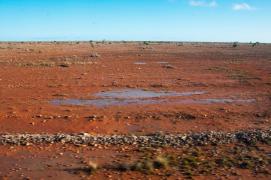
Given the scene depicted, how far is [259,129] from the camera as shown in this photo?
1580 cm

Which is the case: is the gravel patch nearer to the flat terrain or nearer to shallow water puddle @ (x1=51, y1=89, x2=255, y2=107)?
the flat terrain

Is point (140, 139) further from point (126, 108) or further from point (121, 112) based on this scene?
point (126, 108)

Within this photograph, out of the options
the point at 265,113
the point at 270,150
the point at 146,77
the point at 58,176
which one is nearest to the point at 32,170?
the point at 58,176

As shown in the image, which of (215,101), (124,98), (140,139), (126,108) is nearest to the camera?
(140,139)

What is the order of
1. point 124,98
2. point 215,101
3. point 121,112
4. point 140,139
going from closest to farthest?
point 140,139, point 121,112, point 215,101, point 124,98

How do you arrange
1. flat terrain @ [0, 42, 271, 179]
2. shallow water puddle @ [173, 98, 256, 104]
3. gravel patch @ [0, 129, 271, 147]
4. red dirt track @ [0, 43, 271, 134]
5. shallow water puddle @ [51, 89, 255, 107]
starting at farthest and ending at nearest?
shallow water puddle @ [173, 98, 256, 104], shallow water puddle @ [51, 89, 255, 107], red dirt track @ [0, 43, 271, 134], gravel patch @ [0, 129, 271, 147], flat terrain @ [0, 42, 271, 179]

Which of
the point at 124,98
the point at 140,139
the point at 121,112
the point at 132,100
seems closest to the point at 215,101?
the point at 132,100

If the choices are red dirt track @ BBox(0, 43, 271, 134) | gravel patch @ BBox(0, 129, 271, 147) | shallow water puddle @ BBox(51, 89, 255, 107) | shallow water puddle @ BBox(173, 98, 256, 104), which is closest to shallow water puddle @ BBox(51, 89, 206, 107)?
shallow water puddle @ BBox(51, 89, 255, 107)

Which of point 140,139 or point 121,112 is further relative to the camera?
point 121,112

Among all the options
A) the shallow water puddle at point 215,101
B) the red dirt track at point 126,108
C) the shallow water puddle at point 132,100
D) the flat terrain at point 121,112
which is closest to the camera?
the flat terrain at point 121,112

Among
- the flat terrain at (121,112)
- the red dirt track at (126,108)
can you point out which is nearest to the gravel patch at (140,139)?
the flat terrain at (121,112)

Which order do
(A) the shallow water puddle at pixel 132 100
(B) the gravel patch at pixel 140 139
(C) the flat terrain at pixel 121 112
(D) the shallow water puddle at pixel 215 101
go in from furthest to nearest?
(D) the shallow water puddle at pixel 215 101
(A) the shallow water puddle at pixel 132 100
(B) the gravel patch at pixel 140 139
(C) the flat terrain at pixel 121 112

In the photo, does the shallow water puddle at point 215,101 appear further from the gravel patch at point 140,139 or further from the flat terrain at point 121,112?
the gravel patch at point 140,139

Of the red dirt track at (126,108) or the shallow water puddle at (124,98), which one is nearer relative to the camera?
the red dirt track at (126,108)
